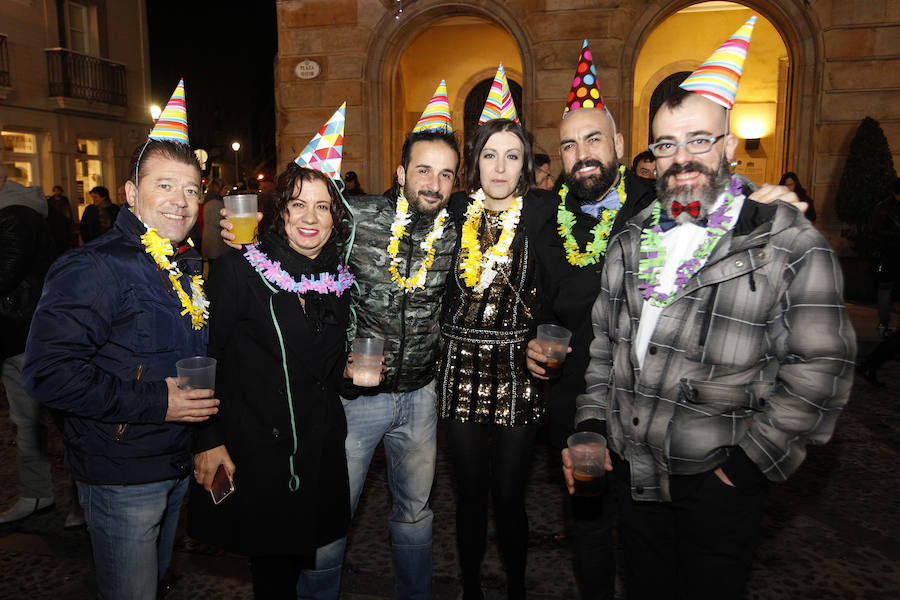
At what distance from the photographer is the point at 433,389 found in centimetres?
290

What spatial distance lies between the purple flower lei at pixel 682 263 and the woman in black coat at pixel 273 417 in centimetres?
123

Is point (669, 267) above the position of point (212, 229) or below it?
above

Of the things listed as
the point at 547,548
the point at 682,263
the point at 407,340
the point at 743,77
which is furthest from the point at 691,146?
the point at 743,77

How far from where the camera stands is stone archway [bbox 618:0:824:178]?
9578 mm

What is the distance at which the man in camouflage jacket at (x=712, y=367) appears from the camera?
71.6 inches

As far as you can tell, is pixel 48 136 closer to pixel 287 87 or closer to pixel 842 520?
pixel 287 87

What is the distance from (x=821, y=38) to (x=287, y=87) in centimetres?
888

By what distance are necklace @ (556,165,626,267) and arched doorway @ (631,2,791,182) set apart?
35.9ft

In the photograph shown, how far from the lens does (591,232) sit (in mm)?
2854

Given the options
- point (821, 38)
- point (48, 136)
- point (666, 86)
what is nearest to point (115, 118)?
point (48, 136)

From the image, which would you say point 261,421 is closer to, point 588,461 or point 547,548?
point 588,461

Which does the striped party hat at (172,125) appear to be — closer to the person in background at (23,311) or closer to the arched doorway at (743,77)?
the person in background at (23,311)

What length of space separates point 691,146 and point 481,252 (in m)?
1.08

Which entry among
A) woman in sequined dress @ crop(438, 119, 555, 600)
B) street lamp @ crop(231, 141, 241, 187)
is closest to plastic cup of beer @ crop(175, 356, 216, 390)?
woman in sequined dress @ crop(438, 119, 555, 600)
